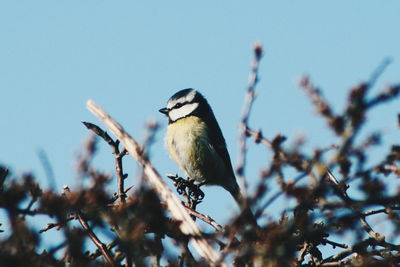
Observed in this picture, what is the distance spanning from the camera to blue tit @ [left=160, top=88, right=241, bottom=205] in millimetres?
5938

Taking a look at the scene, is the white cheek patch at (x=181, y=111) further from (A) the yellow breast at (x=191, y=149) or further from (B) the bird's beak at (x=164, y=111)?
(A) the yellow breast at (x=191, y=149)

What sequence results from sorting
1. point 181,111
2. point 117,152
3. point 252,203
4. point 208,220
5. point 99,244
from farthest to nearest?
point 181,111 → point 208,220 → point 117,152 → point 99,244 → point 252,203

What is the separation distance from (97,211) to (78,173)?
0.16m

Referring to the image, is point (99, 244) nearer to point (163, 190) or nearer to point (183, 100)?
point (163, 190)

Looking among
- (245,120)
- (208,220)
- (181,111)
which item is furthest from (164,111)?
(245,120)

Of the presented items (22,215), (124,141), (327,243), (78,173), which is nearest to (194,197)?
(327,243)

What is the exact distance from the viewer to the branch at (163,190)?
5.40 ft

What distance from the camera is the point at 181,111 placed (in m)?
6.54

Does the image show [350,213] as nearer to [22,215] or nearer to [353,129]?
[353,129]

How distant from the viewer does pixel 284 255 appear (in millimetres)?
1414

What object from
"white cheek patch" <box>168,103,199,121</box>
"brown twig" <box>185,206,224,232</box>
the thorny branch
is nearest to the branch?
the thorny branch

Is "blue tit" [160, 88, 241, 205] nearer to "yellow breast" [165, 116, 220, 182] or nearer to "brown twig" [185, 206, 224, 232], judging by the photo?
"yellow breast" [165, 116, 220, 182]

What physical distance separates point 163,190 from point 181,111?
4.72 m

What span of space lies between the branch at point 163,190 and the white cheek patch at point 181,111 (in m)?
4.17
